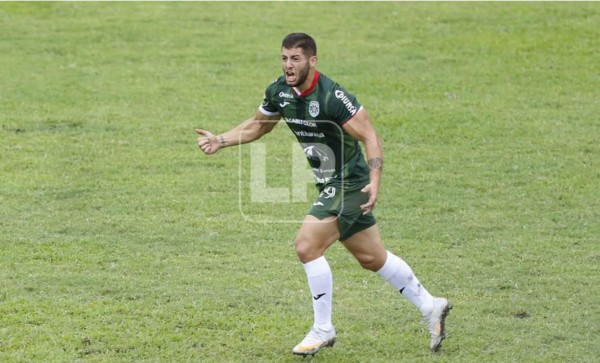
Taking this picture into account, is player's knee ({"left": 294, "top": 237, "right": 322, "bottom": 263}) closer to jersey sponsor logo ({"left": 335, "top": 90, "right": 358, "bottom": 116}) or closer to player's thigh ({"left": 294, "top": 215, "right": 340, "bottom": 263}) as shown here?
player's thigh ({"left": 294, "top": 215, "right": 340, "bottom": 263})

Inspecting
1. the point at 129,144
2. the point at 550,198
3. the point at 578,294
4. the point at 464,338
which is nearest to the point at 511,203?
the point at 550,198

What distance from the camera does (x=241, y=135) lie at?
9109mm

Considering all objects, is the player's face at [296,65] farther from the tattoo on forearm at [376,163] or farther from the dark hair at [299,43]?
the tattoo on forearm at [376,163]

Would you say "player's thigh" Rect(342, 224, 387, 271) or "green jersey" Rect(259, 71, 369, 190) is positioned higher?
"green jersey" Rect(259, 71, 369, 190)

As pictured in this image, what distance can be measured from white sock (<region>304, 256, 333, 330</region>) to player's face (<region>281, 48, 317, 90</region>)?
1.36 metres

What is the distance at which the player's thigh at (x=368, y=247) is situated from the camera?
8586 mm

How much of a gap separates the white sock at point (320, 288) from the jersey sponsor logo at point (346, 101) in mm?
1136

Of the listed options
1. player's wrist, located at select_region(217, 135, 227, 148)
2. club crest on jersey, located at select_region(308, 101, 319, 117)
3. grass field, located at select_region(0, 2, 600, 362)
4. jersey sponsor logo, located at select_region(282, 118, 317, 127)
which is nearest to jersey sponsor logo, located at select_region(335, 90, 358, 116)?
club crest on jersey, located at select_region(308, 101, 319, 117)

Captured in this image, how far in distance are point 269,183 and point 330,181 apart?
16.9 feet

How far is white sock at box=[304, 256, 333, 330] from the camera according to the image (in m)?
8.44

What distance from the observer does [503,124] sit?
16.0 meters

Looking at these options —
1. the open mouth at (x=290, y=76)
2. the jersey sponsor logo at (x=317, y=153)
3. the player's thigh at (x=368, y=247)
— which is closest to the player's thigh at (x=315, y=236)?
the player's thigh at (x=368, y=247)

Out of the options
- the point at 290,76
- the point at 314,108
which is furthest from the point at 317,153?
the point at 290,76

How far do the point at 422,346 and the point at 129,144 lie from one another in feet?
24.7
